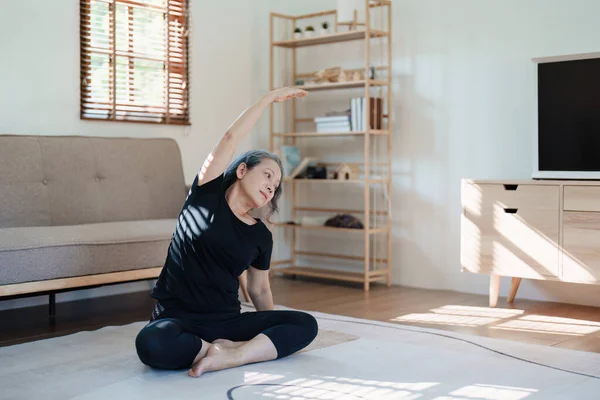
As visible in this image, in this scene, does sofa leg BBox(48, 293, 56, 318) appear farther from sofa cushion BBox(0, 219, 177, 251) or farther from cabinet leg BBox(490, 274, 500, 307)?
cabinet leg BBox(490, 274, 500, 307)

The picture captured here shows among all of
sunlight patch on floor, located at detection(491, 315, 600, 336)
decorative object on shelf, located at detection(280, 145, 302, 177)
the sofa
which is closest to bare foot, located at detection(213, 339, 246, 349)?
the sofa

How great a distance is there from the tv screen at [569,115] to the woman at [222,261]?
1.88 meters

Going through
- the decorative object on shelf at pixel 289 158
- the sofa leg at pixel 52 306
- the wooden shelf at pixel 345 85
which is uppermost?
the wooden shelf at pixel 345 85

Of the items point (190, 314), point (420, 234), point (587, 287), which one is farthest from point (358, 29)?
point (190, 314)

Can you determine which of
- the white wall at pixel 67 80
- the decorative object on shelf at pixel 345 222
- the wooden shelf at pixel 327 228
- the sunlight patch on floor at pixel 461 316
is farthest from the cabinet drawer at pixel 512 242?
the white wall at pixel 67 80

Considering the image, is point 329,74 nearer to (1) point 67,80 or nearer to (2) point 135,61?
(2) point 135,61

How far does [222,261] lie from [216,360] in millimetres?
341

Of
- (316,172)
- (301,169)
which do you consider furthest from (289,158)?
(316,172)

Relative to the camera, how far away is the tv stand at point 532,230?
147 inches

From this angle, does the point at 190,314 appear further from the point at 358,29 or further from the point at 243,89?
the point at 243,89

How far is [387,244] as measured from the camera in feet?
16.6

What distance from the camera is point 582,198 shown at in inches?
147

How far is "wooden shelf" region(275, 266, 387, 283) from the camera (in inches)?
191

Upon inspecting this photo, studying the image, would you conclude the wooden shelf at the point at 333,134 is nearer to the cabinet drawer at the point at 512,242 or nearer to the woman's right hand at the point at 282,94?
the cabinet drawer at the point at 512,242
